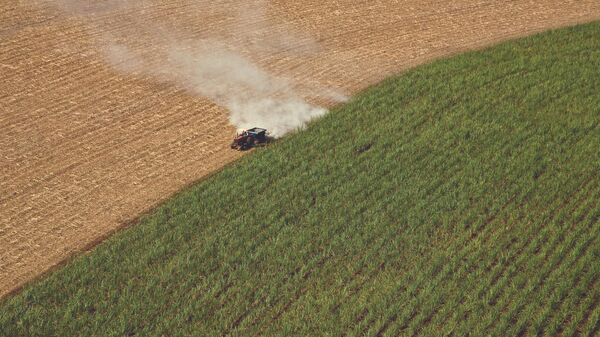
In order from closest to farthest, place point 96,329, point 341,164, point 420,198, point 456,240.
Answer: point 96,329 < point 456,240 < point 420,198 < point 341,164

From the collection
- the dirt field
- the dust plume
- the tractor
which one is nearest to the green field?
the tractor

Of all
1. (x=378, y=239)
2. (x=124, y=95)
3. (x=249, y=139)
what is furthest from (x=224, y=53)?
(x=378, y=239)

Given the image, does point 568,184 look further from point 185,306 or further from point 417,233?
point 185,306

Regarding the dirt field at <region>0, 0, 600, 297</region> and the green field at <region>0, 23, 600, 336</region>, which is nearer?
the green field at <region>0, 23, 600, 336</region>

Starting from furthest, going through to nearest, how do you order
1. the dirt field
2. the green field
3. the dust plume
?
the dust plume, the dirt field, the green field

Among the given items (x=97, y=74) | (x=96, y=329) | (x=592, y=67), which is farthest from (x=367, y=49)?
(x=96, y=329)

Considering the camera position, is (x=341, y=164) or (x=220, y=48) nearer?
(x=341, y=164)

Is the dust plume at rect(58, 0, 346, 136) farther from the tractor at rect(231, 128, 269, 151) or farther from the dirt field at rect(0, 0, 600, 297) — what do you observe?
the tractor at rect(231, 128, 269, 151)
